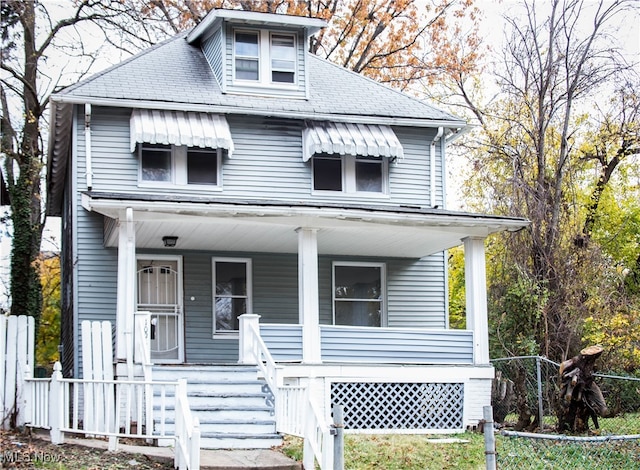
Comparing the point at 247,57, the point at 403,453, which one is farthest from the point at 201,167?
the point at 403,453

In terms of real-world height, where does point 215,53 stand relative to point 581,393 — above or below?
above

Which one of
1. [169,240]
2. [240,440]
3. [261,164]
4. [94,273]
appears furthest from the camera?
[261,164]

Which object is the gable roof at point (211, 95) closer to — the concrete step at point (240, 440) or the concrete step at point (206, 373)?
the concrete step at point (206, 373)

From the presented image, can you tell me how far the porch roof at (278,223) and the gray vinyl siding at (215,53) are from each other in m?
4.01

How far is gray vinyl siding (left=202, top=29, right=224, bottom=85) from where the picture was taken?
66.4ft

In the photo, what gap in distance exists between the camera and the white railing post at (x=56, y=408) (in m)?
12.2

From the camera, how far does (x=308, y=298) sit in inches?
648

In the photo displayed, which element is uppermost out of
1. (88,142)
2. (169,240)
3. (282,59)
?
(282,59)

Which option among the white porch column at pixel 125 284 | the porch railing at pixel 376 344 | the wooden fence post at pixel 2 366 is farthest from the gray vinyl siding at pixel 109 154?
the wooden fence post at pixel 2 366

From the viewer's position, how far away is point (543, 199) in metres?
22.8

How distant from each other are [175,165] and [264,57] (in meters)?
3.26

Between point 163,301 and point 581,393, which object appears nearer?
point 581,393

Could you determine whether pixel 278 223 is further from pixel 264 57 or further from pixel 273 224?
pixel 264 57

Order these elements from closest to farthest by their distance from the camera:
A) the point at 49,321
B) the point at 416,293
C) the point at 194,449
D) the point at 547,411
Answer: the point at 194,449 → the point at 547,411 → the point at 416,293 → the point at 49,321
